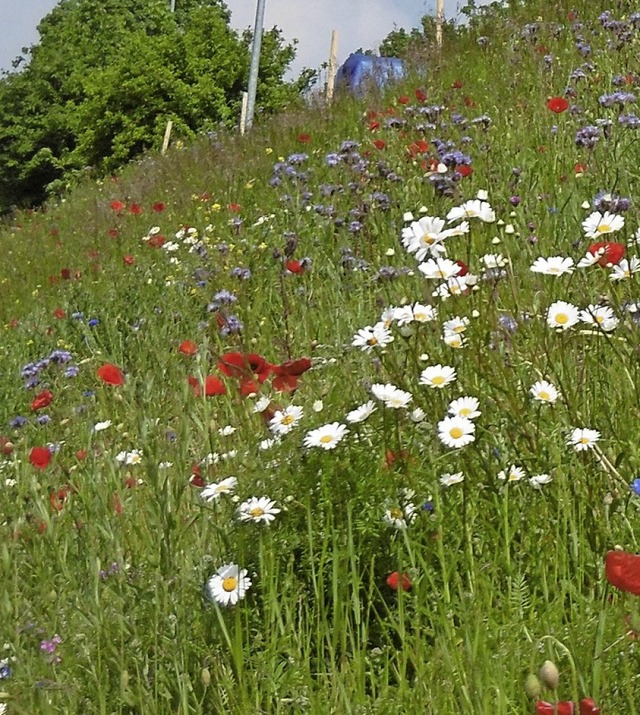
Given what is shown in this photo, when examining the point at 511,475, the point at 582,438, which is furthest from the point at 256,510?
the point at 582,438

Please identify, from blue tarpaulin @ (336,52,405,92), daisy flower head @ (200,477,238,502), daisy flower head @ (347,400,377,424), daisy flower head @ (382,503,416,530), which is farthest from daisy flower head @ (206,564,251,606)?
blue tarpaulin @ (336,52,405,92)

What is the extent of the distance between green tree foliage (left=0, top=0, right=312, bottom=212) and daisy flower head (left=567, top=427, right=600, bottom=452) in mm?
12775

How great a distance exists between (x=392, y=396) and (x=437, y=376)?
0.43 ft

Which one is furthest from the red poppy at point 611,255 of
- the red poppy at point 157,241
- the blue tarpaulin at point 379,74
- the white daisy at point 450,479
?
the blue tarpaulin at point 379,74

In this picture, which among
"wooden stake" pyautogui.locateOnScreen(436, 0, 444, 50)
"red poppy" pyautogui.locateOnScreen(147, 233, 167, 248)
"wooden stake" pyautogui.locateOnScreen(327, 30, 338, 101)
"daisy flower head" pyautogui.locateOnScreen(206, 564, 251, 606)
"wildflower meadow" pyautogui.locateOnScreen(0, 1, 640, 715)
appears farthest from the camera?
"wooden stake" pyautogui.locateOnScreen(327, 30, 338, 101)

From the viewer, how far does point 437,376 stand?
5.35 ft

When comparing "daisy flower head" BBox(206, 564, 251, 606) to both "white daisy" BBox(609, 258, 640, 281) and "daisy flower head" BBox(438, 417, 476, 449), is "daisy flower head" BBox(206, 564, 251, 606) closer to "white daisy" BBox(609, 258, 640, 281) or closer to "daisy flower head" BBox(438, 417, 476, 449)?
"daisy flower head" BBox(438, 417, 476, 449)

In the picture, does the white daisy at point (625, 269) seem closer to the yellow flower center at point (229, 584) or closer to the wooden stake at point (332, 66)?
the yellow flower center at point (229, 584)

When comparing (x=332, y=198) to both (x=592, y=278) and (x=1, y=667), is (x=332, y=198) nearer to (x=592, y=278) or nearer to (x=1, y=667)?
(x=592, y=278)

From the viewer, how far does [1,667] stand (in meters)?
1.36

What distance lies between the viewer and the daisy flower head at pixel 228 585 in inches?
51.2

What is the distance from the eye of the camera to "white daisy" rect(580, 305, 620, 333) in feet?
5.17

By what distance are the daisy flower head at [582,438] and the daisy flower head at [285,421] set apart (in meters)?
0.53

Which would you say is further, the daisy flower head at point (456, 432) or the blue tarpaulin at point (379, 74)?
the blue tarpaulin at point (379, 74)
